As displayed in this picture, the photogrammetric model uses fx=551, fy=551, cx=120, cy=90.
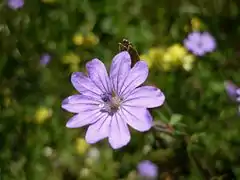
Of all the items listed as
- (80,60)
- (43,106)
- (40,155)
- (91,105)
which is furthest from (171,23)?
(91,105)

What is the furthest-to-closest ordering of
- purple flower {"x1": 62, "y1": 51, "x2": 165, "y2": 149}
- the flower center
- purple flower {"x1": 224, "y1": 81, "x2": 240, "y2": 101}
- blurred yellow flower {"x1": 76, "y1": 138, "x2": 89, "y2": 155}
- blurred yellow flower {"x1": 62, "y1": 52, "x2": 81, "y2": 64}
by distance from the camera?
blurred yellow flower {"x1": 62, "y1": 52, "x2": 81, "y2": 64} → blurred yellow flower {"x1": 76, "y1": 138, "x2": 89, "y2": 155} → purple flower {"x1": 224, "y1": 81, "x2": 240, "y2": 101} → the flower center → purple flower {"x1": 62, "y1": 51, "x2": 165, "y2": 149}

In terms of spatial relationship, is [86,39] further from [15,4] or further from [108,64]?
[15,4]

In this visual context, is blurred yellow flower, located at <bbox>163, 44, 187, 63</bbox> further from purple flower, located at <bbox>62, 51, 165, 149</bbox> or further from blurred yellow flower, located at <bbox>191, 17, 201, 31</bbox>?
purple flower, located at <bbox>62, 51, 165, 149</bbox>

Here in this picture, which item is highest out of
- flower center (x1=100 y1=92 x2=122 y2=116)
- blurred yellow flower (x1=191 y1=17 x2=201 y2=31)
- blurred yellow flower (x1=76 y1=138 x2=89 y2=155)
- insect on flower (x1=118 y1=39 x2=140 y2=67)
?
blurred yellow flower (x1=191 y1=17 x2=201 y2=31)

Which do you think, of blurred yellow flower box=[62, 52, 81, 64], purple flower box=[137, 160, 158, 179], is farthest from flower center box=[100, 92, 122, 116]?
blurred yellow flower box=[62, 52, 81, 64]

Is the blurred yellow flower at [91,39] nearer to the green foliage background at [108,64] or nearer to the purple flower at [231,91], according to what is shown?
the green foliage background at [108,64]

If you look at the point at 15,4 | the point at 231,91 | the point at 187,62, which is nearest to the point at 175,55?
the point at 187,62

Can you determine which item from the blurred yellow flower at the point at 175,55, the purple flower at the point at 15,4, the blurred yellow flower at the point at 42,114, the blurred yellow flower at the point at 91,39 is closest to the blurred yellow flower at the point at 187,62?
the blurred yellow flower at the point at 175,55
